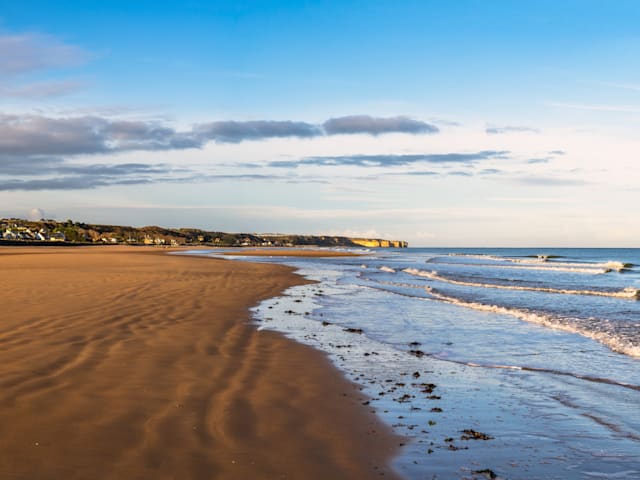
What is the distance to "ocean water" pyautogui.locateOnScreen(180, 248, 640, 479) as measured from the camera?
5.70 metres

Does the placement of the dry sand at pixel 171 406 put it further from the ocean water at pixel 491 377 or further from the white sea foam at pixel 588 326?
the white sea foam at pixel 588 326

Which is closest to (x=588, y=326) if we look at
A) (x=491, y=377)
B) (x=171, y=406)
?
(x=491, y=377)

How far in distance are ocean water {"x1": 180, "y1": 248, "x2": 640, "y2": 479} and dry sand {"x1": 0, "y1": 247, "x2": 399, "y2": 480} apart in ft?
2.11

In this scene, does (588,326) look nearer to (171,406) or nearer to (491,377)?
(491,377)

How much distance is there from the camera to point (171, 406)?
6.88 meters

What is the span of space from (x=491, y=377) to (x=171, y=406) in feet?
18.0

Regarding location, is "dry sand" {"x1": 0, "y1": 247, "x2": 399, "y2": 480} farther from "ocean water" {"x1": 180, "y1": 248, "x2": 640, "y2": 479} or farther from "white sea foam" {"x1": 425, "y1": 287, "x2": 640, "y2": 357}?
"white sea foam" {"x1": 425, "y1": 287, "x2": 640, "y2": 357}

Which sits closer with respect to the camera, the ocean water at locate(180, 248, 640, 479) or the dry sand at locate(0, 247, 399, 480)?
the dry sand at locate(0, 247, 399, 480)

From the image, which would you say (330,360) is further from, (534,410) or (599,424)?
(599,424)

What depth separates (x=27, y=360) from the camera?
8.88 meters

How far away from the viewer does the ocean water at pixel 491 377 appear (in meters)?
5.70

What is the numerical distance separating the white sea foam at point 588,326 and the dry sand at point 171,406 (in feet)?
23.8

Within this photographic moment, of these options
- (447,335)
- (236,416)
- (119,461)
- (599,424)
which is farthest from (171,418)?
(447,335)

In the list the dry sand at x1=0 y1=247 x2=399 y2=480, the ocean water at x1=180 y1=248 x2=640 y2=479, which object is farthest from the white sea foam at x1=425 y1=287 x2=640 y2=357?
the dry sand at x1=0 y1=247 x2=399 y2=480
